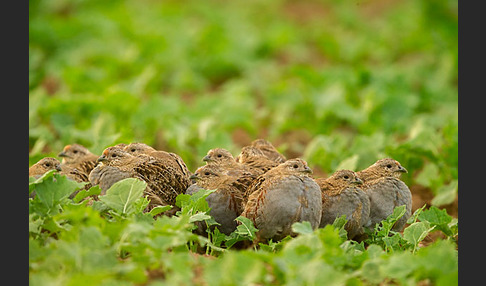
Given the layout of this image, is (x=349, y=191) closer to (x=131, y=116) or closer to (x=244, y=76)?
(x=131, y=116)

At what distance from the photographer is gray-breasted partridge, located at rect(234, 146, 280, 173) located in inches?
287

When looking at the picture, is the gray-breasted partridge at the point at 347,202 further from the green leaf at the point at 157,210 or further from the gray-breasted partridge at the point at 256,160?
the green leaf at the point at 157,210

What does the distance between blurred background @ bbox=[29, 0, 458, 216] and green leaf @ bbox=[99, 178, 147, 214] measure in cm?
224

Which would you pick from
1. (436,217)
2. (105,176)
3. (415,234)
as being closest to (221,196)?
(105,176)

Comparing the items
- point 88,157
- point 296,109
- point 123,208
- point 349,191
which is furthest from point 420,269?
point 296,109

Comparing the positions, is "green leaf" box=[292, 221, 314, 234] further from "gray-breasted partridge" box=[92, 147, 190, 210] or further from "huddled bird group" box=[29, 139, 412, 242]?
"gray-breasted partridge" box=[92, 147, 190, 210]

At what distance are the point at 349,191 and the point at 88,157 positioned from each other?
9.20 ft

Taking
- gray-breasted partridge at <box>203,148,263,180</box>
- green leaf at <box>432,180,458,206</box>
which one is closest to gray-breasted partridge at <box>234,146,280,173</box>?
gray-breasted partridge at <box>203,148,263,180</box>

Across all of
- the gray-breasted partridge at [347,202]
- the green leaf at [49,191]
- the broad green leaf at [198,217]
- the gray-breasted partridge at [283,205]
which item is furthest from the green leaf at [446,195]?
the green leaf at [49,191]

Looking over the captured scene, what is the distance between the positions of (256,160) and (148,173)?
118 centimetres

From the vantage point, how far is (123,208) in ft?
19.4

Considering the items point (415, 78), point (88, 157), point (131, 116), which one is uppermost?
point (415, 78)

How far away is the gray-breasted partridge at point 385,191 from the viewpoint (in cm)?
669

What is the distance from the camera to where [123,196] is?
596cm
